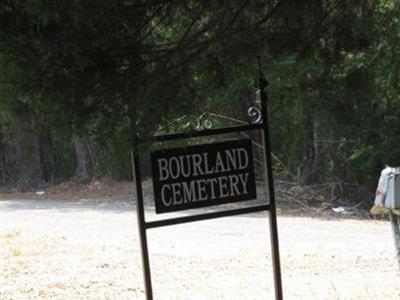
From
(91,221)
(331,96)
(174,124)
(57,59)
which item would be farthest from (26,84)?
(91,221)

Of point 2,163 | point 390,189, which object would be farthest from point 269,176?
point 2,163

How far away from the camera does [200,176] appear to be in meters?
5.77

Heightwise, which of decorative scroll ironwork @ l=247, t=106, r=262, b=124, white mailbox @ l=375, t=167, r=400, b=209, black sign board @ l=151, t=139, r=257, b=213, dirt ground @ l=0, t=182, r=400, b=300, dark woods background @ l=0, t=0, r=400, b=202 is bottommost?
dirt ground @ l=0, t=182, r=400, b=300

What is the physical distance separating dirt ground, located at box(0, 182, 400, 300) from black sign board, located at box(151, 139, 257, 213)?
7.64 ft

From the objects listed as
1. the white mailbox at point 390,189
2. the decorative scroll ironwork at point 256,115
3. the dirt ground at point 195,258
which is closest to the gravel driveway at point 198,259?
the dirt ground at point 195,258

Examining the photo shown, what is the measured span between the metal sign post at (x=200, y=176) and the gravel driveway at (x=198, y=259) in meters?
2.28

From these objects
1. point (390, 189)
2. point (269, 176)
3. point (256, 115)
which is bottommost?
point (390, 189)

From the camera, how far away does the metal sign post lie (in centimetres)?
564

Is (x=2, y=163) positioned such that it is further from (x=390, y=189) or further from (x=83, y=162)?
(x=390, y=189)

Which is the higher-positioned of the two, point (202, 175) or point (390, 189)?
point (202, 175)

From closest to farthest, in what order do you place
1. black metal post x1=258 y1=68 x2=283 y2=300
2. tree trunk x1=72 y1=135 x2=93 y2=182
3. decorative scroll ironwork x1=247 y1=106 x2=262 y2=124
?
black metal post x1=258 y1=68 x2=283 y2=300 < decorative scroll ironwork x1=247 y1=106 x2=262 y2=124 < tree trunk x1=72 y1=135 x2=93 y2=182

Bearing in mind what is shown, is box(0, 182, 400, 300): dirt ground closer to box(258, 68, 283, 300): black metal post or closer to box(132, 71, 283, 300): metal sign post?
box(258, 68, 283, 300): black metal post

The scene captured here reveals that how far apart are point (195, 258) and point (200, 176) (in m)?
5.74

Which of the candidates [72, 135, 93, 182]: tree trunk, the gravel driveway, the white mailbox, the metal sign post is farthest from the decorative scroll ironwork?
[72, 135, 93, 182]: tree trunk
